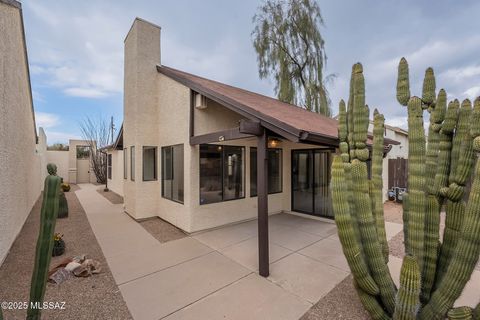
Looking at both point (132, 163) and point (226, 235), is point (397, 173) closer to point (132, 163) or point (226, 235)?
point (226, 235)

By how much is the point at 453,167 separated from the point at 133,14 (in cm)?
1010

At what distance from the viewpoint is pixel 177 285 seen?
3756mm

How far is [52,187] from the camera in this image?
2.48 m

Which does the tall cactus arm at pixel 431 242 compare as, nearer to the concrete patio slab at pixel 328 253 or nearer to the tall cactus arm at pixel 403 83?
the tall cactus arm at pixel 403 83

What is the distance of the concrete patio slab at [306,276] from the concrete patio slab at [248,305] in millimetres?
200

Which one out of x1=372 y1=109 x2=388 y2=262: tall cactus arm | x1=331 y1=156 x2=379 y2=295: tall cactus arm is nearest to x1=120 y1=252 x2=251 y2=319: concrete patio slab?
x1=331 y1=156 x2=379 y2=295: tall cactus arm

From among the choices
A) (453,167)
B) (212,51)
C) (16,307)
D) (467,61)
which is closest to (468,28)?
(467,61)

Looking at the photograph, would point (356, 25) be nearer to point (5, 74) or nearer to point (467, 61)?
point (467, 61)

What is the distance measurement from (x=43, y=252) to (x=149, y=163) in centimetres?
591

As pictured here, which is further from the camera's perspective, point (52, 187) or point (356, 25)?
point (356, 25)

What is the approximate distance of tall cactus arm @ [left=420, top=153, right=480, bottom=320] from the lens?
208cm

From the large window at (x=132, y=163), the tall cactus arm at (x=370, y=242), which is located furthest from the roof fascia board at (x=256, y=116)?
the large window at (x=132, y=163)

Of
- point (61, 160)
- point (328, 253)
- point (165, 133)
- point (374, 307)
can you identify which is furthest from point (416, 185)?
point (61, 160)

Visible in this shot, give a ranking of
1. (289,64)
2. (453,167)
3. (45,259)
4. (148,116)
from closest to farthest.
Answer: (45,259), (453,167), (148,116), (289,64)
